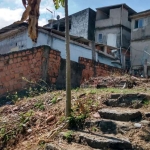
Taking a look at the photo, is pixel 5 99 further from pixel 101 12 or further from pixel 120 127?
pixel 101 12

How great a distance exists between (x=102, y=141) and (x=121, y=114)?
2.96 feet

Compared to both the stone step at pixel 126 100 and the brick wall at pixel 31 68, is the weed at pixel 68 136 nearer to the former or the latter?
the stone step at pixel 126 100

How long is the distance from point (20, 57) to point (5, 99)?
5.03 ft

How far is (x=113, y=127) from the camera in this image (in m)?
4.28

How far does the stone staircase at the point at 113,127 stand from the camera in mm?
3759

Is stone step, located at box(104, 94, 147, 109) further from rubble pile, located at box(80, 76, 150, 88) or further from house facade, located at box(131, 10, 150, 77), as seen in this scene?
house facade, located at box(131, 10, 150, 77)

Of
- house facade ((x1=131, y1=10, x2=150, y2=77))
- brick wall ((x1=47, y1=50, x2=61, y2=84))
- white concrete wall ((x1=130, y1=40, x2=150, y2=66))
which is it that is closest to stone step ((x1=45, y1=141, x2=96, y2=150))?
brick wall ((x1=47, y1=50, x2=61, y2=84))

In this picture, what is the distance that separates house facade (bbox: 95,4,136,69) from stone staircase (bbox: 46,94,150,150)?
68.7ft

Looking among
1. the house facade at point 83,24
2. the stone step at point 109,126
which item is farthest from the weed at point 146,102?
the house facade at point 83,24

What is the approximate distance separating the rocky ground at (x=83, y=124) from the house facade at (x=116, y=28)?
20.5 metres

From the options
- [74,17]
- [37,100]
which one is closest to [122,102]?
[37,100]

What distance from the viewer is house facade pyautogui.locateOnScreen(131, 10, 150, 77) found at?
81.3 feet

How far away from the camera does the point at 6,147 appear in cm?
484

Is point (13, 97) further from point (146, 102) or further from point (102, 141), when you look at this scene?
point (102, 141)
